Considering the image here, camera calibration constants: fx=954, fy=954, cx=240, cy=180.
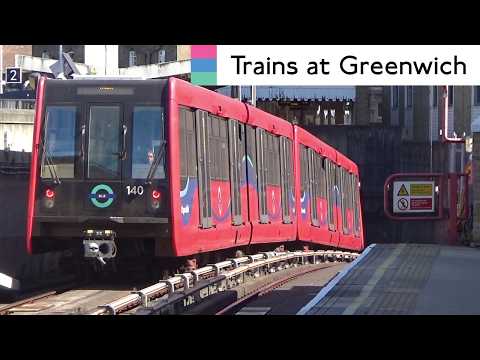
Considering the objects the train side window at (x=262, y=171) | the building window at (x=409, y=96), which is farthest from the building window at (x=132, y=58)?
the train side window at (x=262, y=171)

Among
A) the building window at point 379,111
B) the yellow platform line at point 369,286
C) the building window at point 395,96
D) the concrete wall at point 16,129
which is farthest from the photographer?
the building window at point 379,111

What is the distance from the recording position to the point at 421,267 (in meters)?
16.1

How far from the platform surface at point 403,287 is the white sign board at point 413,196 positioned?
6803 mm

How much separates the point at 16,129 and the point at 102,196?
6.88 m

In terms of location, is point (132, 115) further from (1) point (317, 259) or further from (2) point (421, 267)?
(1) point (317, 259)

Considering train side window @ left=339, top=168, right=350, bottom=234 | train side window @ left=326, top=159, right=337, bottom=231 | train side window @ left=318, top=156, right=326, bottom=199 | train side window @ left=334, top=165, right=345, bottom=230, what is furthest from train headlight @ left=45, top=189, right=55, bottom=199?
train side window @ left=339, top=168, right=350, bottom=234

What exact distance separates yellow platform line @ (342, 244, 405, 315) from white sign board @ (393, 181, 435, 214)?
267 inches

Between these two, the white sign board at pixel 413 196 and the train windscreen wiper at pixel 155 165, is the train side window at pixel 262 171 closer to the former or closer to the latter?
the train windscreen wiper at pixel 155 165

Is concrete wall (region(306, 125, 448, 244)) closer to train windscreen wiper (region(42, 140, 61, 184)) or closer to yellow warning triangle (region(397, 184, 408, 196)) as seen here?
yellow warning triangle (region(397, 184, 408, 196))

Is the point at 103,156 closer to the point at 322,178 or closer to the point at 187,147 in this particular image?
the point at 187,147

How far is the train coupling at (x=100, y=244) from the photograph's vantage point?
1360 centimetres

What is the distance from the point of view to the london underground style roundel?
13.7m
